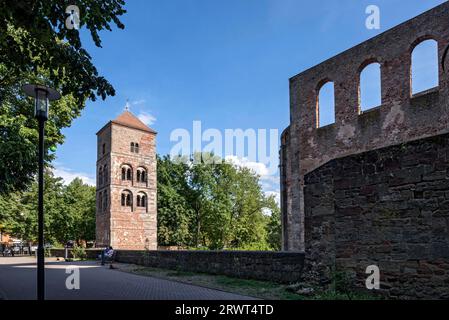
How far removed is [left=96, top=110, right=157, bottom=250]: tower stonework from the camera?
131 feet

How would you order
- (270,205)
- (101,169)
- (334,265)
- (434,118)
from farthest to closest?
1. (270,205)
2. (101,169)
3. (434,118)
4. (334,265)

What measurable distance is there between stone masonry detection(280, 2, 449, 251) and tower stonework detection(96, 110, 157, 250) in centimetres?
2396

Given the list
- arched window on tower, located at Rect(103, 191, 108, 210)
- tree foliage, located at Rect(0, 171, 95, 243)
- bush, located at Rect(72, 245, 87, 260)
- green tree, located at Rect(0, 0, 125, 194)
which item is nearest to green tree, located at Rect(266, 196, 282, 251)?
arched window on tower, located at Rect(103, 191, 108, 210)

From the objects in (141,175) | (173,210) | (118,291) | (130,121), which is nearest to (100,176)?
(141,175)

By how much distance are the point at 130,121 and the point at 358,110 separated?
3210 centimetres

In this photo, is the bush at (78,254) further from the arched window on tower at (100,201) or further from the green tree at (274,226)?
the green tree at (274,226)

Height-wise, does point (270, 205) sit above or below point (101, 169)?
below

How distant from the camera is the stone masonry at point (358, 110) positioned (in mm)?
14070

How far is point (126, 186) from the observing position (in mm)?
41562

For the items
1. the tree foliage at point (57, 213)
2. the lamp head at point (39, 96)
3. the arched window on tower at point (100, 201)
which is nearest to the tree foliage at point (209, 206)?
the arched window on tower at point (100, 201)
